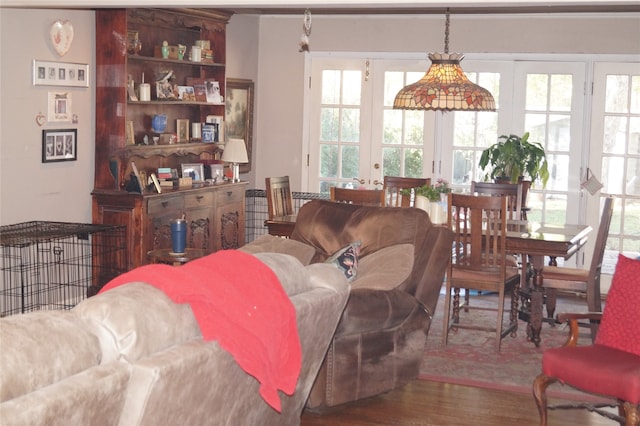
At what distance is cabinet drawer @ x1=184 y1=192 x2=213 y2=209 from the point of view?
7773mm

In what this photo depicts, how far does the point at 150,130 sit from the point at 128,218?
3.95ft

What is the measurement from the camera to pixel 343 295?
11.9 ft

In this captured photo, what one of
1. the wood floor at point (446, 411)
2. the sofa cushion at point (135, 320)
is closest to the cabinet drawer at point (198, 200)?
the wood floor at point (446, 411)

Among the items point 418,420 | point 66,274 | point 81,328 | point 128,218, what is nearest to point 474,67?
point 128,218

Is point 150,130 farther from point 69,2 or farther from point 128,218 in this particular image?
point 69,2

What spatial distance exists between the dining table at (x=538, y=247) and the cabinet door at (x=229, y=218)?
2.87 meters

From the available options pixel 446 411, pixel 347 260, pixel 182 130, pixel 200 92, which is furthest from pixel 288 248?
pixel 200 92

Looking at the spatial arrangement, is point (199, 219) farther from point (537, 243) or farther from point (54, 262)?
point (537, 243)

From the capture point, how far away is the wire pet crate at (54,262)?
5.95 metres

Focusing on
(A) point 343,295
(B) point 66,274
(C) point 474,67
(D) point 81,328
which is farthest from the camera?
(C) point 474,67

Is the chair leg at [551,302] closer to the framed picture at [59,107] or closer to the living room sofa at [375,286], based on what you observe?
the living room sofa at [375,286]

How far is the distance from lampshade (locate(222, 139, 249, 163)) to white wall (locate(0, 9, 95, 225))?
64.1 inches

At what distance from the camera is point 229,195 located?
8.59 meters

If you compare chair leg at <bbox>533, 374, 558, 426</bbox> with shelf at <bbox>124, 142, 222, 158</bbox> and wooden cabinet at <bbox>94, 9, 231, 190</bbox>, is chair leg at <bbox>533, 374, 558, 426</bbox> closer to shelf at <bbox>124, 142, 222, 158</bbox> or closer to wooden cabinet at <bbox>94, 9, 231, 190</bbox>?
wooden cabinet at <bbox>94, 9, 231, 190</bbox>
